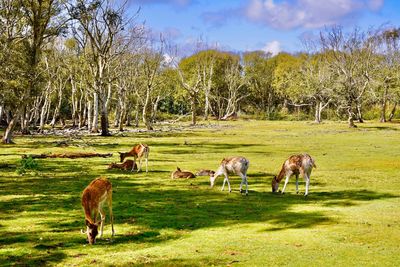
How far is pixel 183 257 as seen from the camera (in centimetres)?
1220

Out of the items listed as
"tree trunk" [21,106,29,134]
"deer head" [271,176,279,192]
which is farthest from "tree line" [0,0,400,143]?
"deer head" [271,176,279,192]

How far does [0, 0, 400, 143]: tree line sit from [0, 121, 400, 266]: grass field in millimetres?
18228

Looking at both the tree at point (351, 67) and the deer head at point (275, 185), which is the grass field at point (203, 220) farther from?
the tree at point (351, 67)

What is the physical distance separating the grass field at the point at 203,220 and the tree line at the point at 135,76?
1823cm

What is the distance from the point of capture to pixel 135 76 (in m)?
92.1

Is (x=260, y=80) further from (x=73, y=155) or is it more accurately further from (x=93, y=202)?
(x=93, y=202)

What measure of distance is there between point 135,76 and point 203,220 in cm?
7759

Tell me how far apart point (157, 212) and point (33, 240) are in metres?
5.06

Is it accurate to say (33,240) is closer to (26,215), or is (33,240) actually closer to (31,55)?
(26,215)

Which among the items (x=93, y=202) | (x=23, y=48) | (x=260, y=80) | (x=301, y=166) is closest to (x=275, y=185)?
(x=301, y=166)

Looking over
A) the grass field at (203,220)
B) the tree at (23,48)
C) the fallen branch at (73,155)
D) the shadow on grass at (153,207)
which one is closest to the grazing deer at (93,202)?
the grass field at (203,220)

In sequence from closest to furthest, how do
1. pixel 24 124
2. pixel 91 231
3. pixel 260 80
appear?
1. pixel 91 231
2. pixel 24 124
3. pixel 260 80

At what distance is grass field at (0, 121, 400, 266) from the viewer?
40.2ft

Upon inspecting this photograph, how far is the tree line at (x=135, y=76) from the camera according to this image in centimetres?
4900
